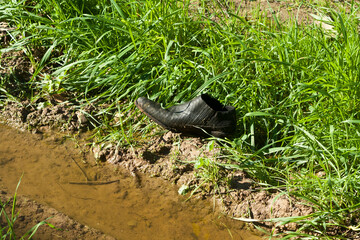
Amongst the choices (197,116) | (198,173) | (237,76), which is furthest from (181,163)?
(237,76)

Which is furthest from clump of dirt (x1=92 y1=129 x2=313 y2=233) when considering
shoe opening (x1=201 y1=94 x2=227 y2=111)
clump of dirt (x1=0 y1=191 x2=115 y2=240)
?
clump of dirt (x1=0 y1=191 x2=115 y2=240)

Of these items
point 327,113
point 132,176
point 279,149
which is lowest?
point 132,176

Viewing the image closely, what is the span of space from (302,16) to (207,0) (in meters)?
0.87

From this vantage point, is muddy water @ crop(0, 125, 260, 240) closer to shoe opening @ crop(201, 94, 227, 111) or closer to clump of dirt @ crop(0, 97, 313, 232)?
clump of dirt @ crop(0, 97, 313, 232)

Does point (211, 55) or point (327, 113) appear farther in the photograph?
point (211, 55)

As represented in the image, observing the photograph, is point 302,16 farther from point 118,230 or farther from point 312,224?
point 118,230

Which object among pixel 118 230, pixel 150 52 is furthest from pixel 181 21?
pixel 118 230

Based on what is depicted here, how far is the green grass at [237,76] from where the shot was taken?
2.88 m

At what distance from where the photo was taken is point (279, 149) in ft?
9.78

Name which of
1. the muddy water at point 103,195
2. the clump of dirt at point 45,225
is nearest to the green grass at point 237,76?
the muddy water at point 103,195

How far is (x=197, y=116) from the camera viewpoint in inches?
126

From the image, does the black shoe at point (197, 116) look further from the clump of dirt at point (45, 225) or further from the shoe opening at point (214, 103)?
the clump of dirt at point (45, 225)

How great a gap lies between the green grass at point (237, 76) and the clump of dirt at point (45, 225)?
764 millimetres

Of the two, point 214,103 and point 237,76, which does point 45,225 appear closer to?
point 214,103
